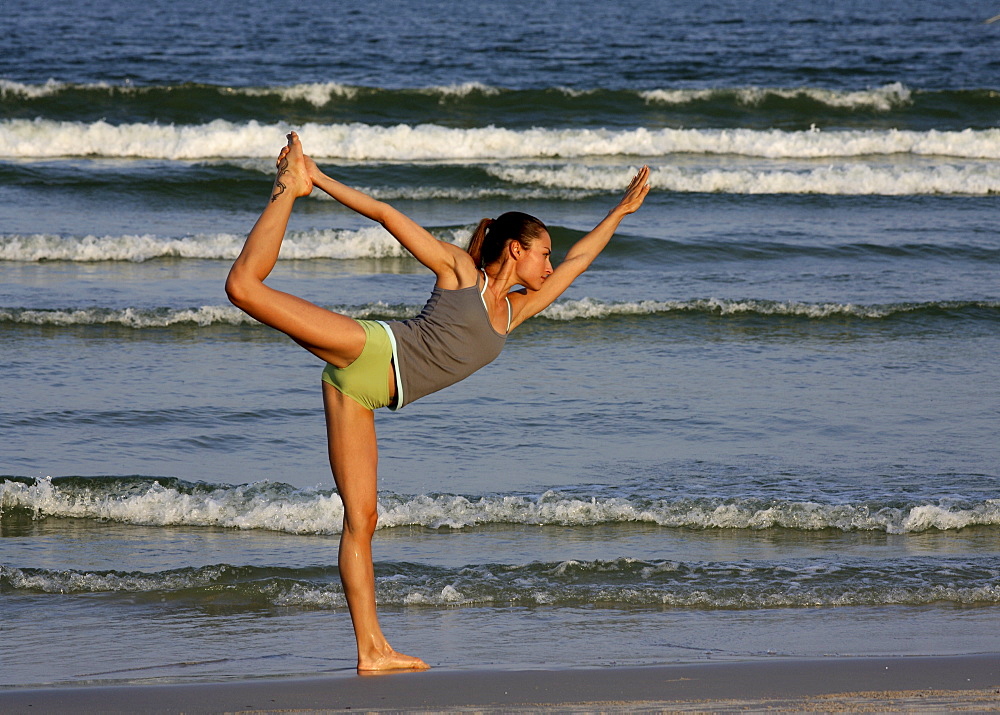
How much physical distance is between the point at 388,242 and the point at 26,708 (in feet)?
32.1

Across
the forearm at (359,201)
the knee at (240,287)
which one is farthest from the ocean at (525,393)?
the forearm at (359,201)

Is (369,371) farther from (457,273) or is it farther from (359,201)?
(359,201)

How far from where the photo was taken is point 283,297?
12.6 ft

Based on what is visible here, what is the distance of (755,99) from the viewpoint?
2277 cm

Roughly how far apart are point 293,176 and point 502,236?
29.5 inches

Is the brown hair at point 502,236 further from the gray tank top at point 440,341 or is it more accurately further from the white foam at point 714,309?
the white foam at point 714,309

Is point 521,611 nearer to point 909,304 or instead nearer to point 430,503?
point 430,503

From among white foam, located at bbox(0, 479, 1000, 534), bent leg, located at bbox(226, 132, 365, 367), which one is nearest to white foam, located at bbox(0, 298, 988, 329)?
white foam, located at bbox(0, 479, 1000, 534)

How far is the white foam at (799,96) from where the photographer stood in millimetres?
22578

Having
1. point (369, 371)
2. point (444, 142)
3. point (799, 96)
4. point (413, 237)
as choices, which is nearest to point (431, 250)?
point (413, 237)

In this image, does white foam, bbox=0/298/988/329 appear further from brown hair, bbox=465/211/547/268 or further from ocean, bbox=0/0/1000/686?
brown hair, bbox=465/211/547/268

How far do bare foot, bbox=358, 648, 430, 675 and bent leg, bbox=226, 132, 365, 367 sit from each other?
104cm

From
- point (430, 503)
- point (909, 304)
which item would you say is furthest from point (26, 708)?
point (909, 304)

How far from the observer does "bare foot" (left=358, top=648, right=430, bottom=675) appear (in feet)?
13.5
